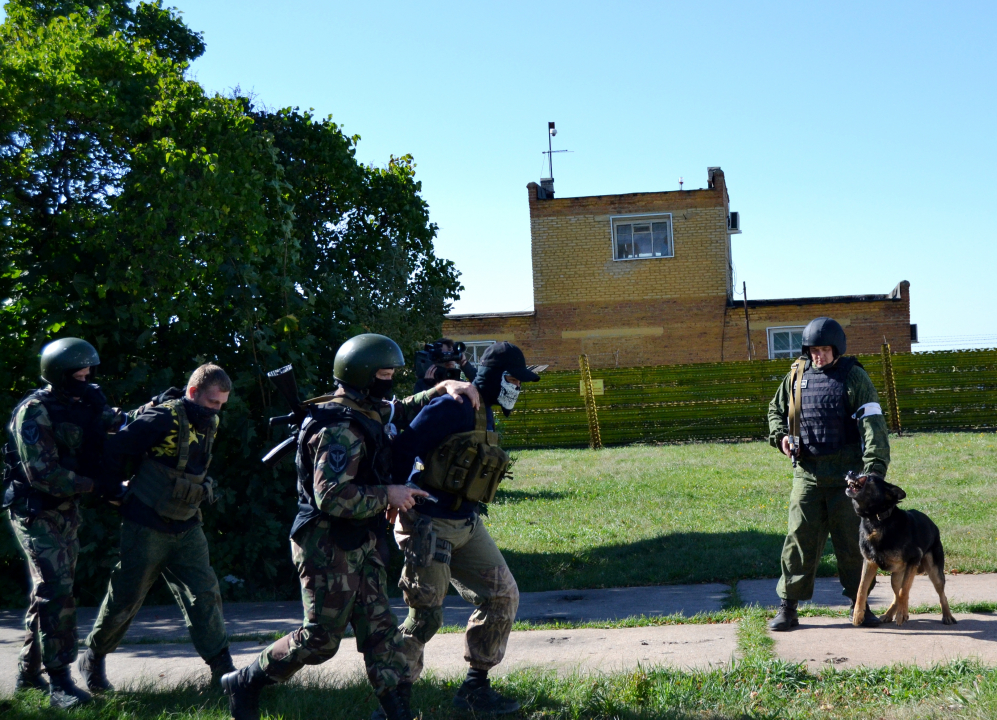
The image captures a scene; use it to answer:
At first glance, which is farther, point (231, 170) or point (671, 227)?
point (671, 227)

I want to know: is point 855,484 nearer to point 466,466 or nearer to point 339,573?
point 466,466

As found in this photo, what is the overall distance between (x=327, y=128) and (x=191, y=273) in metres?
4.26

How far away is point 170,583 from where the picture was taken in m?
5.33

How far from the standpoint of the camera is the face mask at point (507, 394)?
15.3 ft

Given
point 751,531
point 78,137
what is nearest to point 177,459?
point 78,137

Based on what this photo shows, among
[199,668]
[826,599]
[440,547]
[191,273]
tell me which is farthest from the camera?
[191,273]

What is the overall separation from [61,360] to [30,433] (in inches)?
17.3

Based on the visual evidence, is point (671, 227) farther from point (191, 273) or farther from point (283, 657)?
point (283, 657)

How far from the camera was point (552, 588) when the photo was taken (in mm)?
8102

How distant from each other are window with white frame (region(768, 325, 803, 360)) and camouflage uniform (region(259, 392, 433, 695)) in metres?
24.1

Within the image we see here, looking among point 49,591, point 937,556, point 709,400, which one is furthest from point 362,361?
point 709,400

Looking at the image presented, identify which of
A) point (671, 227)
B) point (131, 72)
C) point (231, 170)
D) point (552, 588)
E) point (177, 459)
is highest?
point (671, 227)

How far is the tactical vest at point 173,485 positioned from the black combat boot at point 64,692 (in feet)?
3.25

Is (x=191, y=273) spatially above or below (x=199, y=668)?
above
